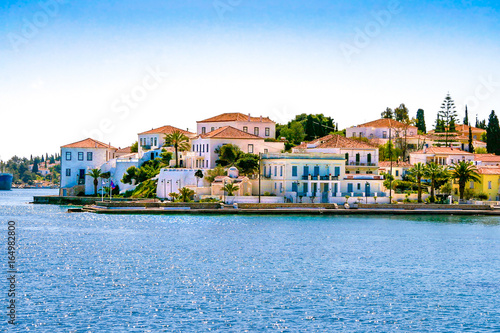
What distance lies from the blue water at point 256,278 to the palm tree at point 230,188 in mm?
13011

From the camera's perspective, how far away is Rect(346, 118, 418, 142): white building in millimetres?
108125

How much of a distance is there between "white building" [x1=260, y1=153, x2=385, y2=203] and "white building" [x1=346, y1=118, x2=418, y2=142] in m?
33.2

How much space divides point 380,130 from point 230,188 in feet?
139

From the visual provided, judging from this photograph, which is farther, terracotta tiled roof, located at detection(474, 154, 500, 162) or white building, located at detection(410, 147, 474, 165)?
terracotta tiled roof, located at detection(474, 154, 500, 162)

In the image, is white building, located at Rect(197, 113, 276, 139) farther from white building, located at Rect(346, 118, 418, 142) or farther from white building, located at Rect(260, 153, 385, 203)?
white building, located at Rect(260, 153, 385, 203)

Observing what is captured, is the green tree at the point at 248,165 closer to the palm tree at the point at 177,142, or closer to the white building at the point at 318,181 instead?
the white building at the point at 318,181

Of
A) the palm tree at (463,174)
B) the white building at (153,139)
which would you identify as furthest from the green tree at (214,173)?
the palm tree at (463,174)

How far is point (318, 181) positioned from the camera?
73.9 metres

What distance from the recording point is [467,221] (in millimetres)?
65500

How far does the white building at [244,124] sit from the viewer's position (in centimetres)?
9544

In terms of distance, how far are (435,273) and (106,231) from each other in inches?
1031

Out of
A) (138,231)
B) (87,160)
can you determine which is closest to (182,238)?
(138,231)

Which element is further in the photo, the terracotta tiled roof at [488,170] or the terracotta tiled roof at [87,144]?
the terracotta tiled roof at [87,144]

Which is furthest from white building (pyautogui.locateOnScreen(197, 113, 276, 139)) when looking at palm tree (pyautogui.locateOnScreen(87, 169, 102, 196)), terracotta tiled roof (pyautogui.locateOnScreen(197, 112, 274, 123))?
palm tree (pyautogui.locateOnScreen(87, 169, 102, 196))
